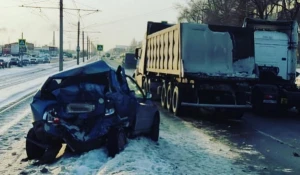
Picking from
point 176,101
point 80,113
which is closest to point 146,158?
point 80,113

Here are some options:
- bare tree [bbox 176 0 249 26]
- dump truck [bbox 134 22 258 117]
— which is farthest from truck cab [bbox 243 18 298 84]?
bare tree [bbox 176 0 249 26]

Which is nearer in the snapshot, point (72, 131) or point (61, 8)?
point (72, 131)

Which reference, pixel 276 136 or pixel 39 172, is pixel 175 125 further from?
pixel 39 172

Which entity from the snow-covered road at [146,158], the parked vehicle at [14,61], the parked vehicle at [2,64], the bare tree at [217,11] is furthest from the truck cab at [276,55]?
the parked vehicle at [14,61]

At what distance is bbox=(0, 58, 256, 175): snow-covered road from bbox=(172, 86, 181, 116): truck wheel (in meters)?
3.60

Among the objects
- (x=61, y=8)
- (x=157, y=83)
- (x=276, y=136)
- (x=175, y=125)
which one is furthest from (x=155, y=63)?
(x=61, y=8)

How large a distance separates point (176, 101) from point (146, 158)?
25.0ft

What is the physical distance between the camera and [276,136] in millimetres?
11359

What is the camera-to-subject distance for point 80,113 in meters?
7.58

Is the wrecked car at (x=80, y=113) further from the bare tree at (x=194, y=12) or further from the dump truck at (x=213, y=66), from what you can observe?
the bare tree at (x=194, y=12)

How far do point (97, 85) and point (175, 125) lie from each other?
5204mm

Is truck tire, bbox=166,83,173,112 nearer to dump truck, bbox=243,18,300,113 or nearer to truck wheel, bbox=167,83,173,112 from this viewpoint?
truck wheel, bbox=167,83,173,112

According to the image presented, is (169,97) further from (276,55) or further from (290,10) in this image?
(290,10)

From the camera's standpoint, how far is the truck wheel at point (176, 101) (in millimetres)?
14758
